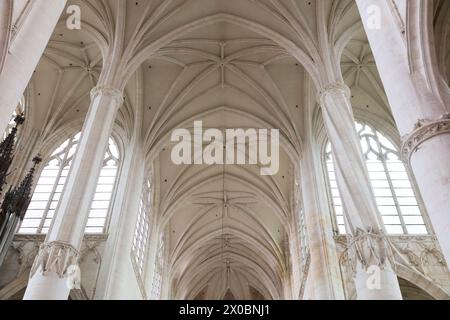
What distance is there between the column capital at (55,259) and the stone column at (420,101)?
7.54 meters

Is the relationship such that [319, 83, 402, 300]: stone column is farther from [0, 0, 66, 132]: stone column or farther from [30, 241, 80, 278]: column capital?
[0, 0, 66, 132]: stone column

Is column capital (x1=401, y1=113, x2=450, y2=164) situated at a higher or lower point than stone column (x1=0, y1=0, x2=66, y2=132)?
lower

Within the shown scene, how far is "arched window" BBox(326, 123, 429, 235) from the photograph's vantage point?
15344mm

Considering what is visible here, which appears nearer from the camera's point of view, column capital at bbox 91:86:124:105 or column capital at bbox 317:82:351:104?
column capital at bbox 317:82:351:104

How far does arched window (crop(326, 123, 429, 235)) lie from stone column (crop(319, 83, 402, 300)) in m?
3.35

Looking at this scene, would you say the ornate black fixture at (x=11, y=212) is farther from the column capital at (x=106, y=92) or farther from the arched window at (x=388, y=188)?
the arched window at (x=388, y=188)

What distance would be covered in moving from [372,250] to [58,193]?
12.8m

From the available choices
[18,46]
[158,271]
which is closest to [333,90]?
[18,46]

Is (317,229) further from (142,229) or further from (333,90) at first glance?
Result: (142,229)

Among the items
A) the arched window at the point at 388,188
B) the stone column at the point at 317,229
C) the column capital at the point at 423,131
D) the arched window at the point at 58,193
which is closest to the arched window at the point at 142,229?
the arched window at the point at 58,193

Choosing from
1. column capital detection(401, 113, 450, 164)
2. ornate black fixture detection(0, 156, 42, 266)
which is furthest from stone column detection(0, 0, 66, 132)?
ornate black fixture detection(0, 156, 42, 266)

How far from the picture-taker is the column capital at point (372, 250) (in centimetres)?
943
